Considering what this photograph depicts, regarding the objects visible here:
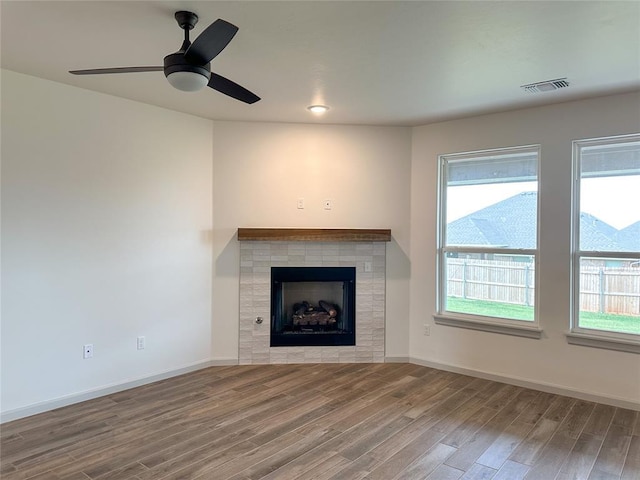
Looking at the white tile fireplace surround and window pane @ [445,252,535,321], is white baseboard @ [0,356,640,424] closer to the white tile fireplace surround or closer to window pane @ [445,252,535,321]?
the white tile fireplace surround

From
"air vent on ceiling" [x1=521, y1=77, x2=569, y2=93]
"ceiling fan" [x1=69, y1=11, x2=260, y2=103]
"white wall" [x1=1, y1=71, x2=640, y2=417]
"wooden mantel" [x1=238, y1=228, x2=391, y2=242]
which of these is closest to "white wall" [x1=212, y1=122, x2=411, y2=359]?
"white wall" [x1=1, y1=71, x2=640, y2=417]

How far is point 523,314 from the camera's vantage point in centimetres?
384

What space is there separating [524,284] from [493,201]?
837 mm

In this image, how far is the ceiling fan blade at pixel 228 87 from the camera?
7.64 ft

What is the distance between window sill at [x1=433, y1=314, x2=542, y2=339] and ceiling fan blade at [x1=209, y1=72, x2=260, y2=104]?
2905 millimetres

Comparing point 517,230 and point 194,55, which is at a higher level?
point 194,55

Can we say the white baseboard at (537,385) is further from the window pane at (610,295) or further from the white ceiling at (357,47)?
the white ceiling at (357,47)

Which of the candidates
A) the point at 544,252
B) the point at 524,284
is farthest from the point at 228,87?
the point at 524,284

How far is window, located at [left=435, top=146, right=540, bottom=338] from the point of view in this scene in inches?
150

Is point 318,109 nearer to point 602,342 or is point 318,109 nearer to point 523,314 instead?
point 523,314

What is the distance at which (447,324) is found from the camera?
4234 millimetres

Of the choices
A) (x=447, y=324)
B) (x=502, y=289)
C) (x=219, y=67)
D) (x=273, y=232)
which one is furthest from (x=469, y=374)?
(x=219, y=67)

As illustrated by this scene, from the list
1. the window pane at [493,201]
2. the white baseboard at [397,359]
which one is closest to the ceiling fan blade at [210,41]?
the window pane at [493,201]

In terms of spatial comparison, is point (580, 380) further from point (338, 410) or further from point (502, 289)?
point (338, 410)
